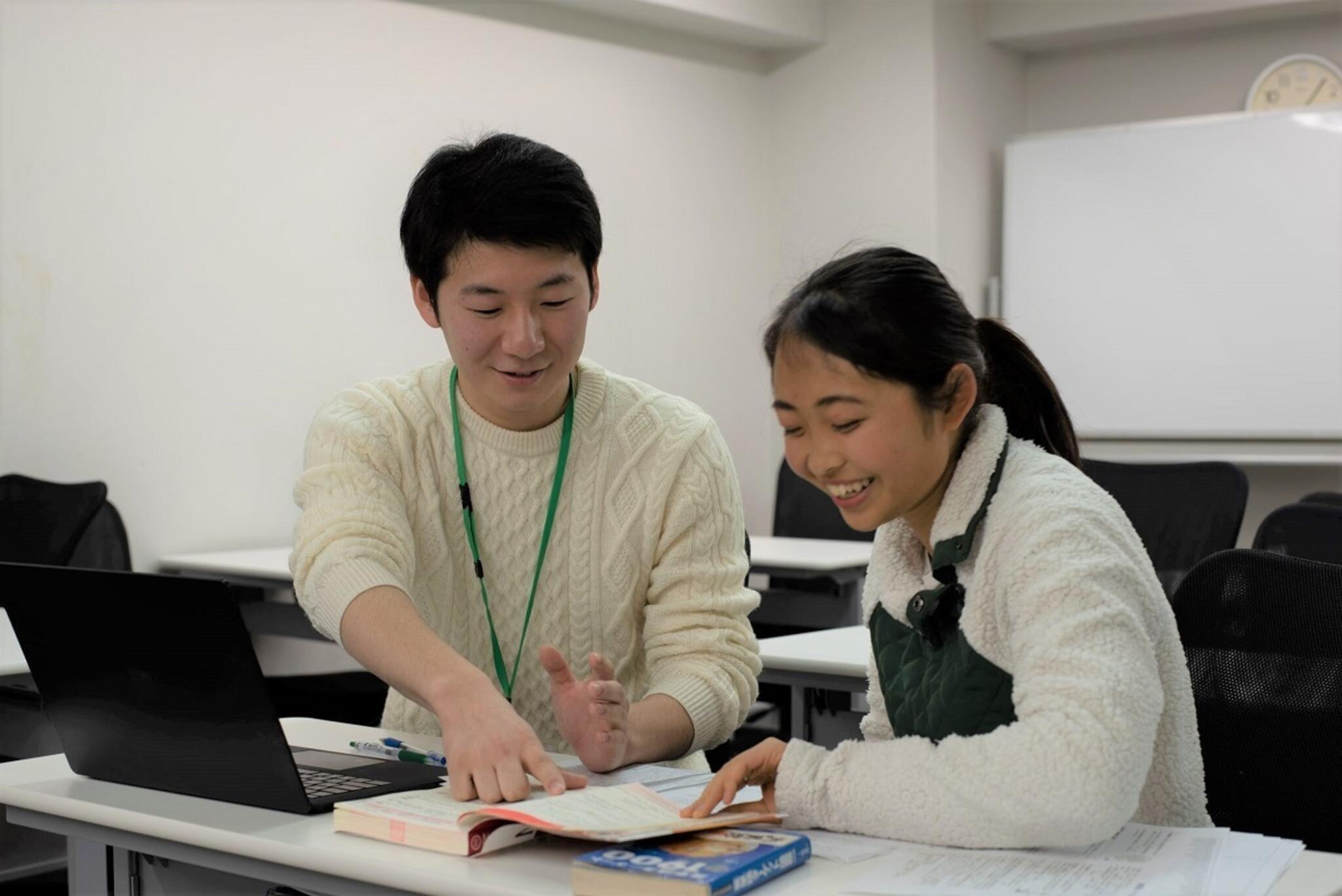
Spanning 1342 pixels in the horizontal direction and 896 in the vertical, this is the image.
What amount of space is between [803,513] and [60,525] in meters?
2.16

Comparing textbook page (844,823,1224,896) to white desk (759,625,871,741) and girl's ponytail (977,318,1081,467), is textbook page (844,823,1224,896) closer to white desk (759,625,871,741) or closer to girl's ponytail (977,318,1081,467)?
girl's ponytail (977,318,1081,467)

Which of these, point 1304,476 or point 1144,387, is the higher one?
point 1144,387

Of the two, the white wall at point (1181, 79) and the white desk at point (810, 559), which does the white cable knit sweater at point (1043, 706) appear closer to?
the white desk at point (810, 559)

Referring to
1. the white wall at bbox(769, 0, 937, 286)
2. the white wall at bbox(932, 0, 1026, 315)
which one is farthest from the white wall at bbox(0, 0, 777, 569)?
the white wall at bbox(932, 0, 1026, 315)

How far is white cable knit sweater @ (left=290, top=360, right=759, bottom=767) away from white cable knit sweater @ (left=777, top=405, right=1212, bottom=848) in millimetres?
483

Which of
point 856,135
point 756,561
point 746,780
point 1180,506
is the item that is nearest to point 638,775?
point 746,780

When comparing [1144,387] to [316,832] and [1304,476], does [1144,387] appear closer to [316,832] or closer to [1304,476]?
[1304,476]

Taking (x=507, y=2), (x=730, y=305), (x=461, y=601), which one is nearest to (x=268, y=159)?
(x=507, y=2)

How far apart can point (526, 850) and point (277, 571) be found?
105 inches

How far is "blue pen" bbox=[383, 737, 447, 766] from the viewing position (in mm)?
1618

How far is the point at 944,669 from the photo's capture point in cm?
137

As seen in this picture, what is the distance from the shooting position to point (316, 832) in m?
1.35

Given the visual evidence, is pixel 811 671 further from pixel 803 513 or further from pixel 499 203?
pixel 803 513

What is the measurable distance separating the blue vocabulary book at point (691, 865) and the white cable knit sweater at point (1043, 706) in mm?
93
